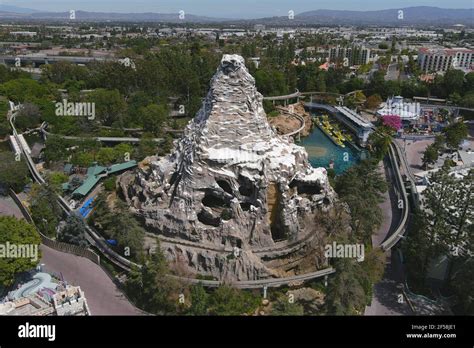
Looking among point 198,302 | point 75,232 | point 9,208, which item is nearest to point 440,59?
point 75,232

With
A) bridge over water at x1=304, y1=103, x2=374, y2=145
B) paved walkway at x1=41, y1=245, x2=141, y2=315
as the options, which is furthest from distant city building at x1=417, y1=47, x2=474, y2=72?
paved walkway at x1=41, y1=245, x2=141, y2=315

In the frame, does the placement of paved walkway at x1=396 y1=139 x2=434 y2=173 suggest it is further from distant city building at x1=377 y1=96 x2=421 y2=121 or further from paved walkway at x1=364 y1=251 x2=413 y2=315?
paved walkway at x1=364 y1=251 x2=413 y2=315

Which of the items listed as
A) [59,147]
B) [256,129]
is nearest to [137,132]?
[59,147]

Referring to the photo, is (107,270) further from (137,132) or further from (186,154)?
(137,132)

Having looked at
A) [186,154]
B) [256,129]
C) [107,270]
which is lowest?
[107,270]

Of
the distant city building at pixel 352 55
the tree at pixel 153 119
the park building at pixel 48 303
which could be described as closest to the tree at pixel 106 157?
the tree at pixel 153 119

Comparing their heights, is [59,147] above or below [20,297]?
above
